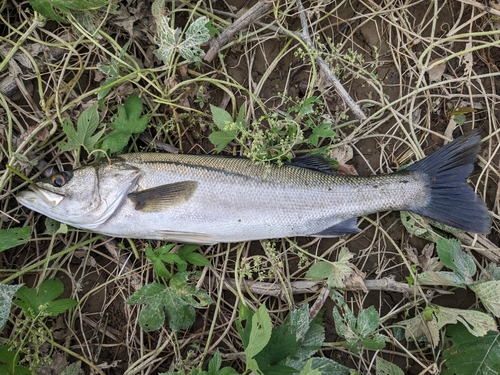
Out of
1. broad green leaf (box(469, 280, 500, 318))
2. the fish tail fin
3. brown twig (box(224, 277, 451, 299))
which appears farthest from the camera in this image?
brown twig (box(224, 277, 451, 299))

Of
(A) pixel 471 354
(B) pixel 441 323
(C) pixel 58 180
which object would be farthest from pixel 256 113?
(A) pixel 471 354

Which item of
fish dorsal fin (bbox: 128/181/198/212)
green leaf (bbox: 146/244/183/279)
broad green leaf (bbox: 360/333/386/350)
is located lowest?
broad green leaf (bbox: 360/333/386/350)

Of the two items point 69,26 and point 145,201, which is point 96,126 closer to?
point 145,201

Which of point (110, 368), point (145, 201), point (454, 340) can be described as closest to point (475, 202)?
point (454, 340)

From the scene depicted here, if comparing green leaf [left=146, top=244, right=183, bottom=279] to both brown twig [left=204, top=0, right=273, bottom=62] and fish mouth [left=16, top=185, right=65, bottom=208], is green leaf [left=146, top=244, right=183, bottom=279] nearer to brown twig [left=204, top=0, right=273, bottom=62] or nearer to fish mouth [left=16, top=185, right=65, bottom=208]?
fish mouth [left=16, top=185, right=65, bottom=208]

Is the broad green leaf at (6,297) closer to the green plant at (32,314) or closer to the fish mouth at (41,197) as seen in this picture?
the green plant at (32,314)

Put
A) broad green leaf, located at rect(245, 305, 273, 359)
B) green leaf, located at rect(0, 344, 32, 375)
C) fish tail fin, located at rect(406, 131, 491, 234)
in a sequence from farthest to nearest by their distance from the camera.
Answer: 1. fish tail fin, located at rect(406, 131, 491, 234)
2. green leaf, located at rect(0, 344, 32, 375)
3. broad green leaf, located at rect(245, 305, 273, 359)

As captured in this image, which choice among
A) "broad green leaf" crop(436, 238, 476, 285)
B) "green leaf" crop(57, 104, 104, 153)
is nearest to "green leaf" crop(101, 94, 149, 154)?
"green leaf" crop(57, 104, 104, 153)

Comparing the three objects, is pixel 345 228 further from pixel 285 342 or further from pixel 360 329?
pixel 285 342
